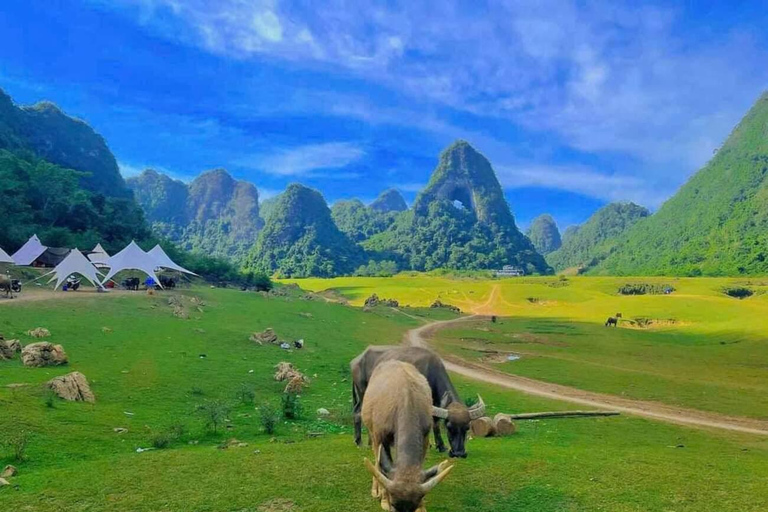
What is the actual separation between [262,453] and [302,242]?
448ft

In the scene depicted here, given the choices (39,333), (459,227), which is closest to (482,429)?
(39,333)

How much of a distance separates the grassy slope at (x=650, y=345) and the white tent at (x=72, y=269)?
26.6 m

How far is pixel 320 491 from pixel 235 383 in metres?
10.1

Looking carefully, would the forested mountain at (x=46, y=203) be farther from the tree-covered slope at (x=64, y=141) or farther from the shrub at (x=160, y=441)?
the shrub at (x=160, y=441)

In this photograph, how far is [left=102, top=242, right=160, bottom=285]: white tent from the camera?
1602 inches

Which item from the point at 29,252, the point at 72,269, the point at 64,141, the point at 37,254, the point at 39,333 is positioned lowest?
the point at 39,333

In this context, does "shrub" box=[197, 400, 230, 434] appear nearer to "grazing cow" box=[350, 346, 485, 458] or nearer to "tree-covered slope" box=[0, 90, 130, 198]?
"grazing cow" box=[350, 346, 485, 458]

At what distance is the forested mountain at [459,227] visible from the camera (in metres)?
144

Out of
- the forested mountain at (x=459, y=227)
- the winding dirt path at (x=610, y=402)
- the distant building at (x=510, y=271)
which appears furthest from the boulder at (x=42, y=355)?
the forested mountain at (x=459, y=227)

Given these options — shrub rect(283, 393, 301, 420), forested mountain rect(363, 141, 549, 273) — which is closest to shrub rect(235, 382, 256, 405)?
shrub rect(283, 393, 301, 420)

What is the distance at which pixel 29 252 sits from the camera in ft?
146

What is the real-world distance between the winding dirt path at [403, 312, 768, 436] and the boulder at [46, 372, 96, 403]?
1560 cm

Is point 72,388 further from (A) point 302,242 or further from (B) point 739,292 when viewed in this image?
(A) point 302,242

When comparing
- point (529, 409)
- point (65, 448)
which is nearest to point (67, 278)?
point (65, 448)
